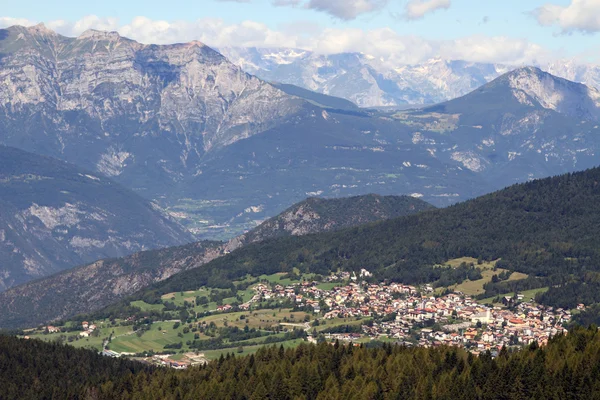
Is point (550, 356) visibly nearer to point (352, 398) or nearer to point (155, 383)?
point (352, 398)

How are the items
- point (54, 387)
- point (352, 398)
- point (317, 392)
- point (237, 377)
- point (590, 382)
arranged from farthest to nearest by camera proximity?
point (54, 387) < point (237, 377) < point (317, 392) < point (352, 398) < point (590, 382)

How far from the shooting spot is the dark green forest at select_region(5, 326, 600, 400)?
149m

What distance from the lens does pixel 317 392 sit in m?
167

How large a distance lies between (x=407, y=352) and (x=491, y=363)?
2432cm

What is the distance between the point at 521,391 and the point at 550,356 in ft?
35.4

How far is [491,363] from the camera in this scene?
159 m

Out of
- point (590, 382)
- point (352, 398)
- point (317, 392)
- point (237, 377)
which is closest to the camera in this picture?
point (590, 382)

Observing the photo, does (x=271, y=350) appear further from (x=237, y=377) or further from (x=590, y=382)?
(x=590, y=382)

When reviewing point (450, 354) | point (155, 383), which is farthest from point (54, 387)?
point (450, 354)

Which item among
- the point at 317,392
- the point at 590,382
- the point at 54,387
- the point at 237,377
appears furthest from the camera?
the point at 54,387

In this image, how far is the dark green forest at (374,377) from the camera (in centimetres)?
14912

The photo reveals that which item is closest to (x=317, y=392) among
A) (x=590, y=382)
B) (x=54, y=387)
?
(x=590, y=382)

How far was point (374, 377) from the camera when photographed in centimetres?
16250

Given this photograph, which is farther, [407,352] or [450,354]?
[407,352]
